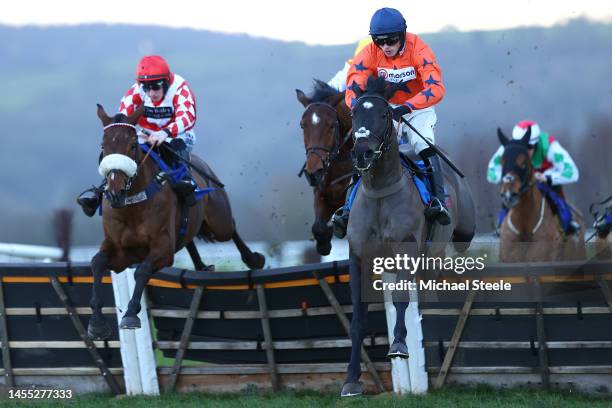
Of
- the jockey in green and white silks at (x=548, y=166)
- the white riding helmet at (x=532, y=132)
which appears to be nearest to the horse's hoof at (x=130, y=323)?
the jockey in green and white silks at (x=548, y=166)

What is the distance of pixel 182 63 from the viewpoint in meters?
16.6

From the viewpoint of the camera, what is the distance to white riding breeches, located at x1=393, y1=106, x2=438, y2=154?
8.70 m

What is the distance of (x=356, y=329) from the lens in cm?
758

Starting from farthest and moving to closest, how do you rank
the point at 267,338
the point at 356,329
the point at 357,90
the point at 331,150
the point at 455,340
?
the point at 331,150
the point at 267,338
the point at 455,340
the point at 357,90
the point at 356,329

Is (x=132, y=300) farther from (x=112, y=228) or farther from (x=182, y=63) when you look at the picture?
(x=182, y=63)

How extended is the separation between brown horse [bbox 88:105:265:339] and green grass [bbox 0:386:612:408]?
67 cm

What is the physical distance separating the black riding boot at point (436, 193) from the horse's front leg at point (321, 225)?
1092mm

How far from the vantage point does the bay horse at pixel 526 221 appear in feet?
37.9

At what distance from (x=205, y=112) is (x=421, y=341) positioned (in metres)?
8.07

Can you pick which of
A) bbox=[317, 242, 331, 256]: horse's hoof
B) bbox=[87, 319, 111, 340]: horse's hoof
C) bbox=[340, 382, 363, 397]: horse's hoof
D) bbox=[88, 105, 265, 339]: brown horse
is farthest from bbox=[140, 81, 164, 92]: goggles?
bbox=[340, 382, 363, 397]: horse's hoof

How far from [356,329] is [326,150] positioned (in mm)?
2064

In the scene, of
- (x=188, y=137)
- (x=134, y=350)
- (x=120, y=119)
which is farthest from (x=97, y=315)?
(x=188, y=137)

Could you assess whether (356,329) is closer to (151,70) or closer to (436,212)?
(436,212)

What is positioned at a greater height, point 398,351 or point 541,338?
point 398,351
